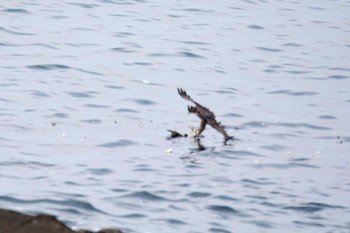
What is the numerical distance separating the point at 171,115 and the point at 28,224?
5.01 m

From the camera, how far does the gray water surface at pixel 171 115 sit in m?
8.42

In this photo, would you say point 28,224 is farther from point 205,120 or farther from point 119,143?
point 205,120

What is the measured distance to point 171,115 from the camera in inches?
457

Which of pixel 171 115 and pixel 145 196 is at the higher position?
pixel 145 196

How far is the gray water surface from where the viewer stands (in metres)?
8.42

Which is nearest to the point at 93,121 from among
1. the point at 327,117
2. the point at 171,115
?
the point at 171,115

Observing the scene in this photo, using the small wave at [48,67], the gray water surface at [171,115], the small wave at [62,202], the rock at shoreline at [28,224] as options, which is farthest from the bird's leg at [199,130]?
the rock at shoreline at [28,224]

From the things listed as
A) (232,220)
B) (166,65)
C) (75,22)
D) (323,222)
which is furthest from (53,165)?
(75,22)

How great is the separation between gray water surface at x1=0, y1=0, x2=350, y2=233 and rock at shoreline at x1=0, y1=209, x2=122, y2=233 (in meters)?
0.93

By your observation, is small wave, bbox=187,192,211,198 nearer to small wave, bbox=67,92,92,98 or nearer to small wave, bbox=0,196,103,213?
small wave, bbox=0,196,103,213

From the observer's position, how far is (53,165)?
30.5 feet

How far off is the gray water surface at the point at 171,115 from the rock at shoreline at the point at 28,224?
925 millimetres

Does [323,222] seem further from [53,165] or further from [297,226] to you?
[53,165]

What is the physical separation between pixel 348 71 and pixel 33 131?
582cm
